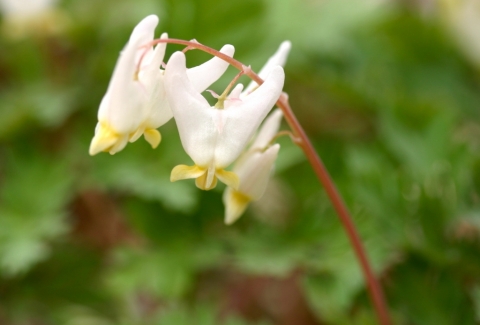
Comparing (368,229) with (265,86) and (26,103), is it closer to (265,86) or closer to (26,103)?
(265,86)

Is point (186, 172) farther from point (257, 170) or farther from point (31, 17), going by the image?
point (31, 17)

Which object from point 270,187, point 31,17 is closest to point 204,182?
point 270,187

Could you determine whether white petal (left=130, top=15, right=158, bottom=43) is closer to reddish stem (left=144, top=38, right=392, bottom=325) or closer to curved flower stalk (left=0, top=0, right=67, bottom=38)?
reddish stem (left=144, top=38, right=392, bottom=325)

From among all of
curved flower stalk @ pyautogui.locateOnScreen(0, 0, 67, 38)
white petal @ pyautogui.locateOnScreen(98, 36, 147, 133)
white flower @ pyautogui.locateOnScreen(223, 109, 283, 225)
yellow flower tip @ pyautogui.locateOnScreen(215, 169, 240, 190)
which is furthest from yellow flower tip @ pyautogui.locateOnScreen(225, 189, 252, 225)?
curved flower stalk @ pyautogui.locateOnScreen(0, 0, 67, 38)

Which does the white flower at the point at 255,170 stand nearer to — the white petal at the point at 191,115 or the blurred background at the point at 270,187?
the white petal at the point at 191,115

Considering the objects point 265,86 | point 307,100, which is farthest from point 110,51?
point 265,86

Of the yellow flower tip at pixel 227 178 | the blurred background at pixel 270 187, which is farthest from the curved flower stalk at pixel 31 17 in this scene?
the yellow flower tip at pixel 227 178
